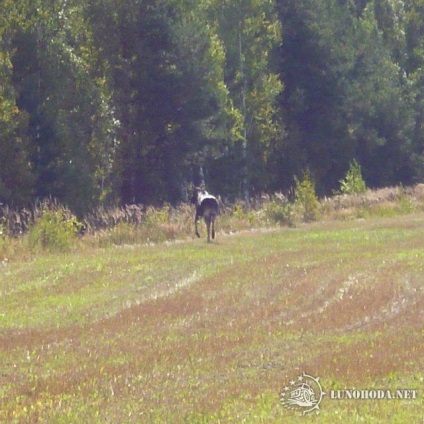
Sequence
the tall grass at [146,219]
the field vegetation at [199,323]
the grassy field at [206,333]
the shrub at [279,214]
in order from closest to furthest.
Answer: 1. the grassy field at [206,333]
2. the field vegetation at [199,323]
3. the tall grass at [146,219]
4. the shrub at [279,214]

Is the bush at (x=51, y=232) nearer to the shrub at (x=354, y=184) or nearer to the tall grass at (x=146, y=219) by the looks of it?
the tall grass at (x=146, y=219)

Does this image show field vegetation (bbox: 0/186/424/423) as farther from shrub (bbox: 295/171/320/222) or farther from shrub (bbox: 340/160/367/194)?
shrub (bbox: 340/160/367/194)

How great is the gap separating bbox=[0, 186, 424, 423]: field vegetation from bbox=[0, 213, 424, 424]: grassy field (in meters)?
0.03

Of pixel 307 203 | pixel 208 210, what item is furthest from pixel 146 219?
pixel 307 203

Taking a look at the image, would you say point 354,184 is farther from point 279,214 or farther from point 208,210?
point 208,210

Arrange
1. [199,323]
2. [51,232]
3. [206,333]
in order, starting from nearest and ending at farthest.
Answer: [206,333]
[199,323]
[51,232]

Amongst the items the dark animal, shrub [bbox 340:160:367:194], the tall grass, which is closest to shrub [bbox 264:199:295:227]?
the tall grass

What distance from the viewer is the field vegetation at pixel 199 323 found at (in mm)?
9781

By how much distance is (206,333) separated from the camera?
13773mm

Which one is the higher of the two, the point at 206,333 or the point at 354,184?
the point at 354,184

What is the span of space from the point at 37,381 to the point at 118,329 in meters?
3.47

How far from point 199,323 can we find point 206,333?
0.94m

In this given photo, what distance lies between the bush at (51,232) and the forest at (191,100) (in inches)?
285

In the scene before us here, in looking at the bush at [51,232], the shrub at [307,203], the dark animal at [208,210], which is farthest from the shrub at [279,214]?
the bush at [51,232]
